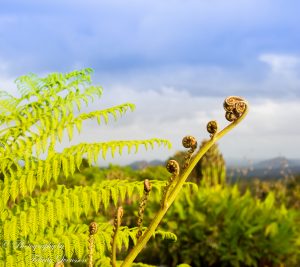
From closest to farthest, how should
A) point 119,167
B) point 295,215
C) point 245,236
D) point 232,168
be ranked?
point 245,236 → point 295,215 → point 119,167 → point 232,168

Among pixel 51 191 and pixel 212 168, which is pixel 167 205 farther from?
pixel 212 168

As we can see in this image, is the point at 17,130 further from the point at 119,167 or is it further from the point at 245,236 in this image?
the point at 119,167

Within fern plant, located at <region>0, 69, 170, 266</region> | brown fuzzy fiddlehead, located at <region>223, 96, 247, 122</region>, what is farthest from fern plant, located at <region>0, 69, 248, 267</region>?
brown fuzzy fiddlehead, located at <region>223, 96, 247, 122</region>

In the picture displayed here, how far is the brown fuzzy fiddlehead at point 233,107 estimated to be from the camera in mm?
1455

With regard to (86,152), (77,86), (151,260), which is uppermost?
(77,86)

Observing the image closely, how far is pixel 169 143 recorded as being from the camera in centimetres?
310

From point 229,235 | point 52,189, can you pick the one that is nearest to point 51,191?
point 52,189

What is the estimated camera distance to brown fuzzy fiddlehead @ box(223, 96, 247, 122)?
1.46m

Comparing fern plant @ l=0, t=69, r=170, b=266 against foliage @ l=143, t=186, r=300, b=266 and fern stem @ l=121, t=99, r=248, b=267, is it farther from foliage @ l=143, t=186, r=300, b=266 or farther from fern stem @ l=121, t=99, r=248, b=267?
foliage @ l=143, t=186, r=300, b=266

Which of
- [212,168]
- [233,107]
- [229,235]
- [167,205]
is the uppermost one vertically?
[212,168]

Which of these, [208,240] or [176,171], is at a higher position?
[176,171]

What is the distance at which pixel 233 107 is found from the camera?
1453 mm

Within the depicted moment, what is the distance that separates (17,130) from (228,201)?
533 centimetres

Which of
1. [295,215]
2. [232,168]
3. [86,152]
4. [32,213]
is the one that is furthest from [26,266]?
[232,168]
